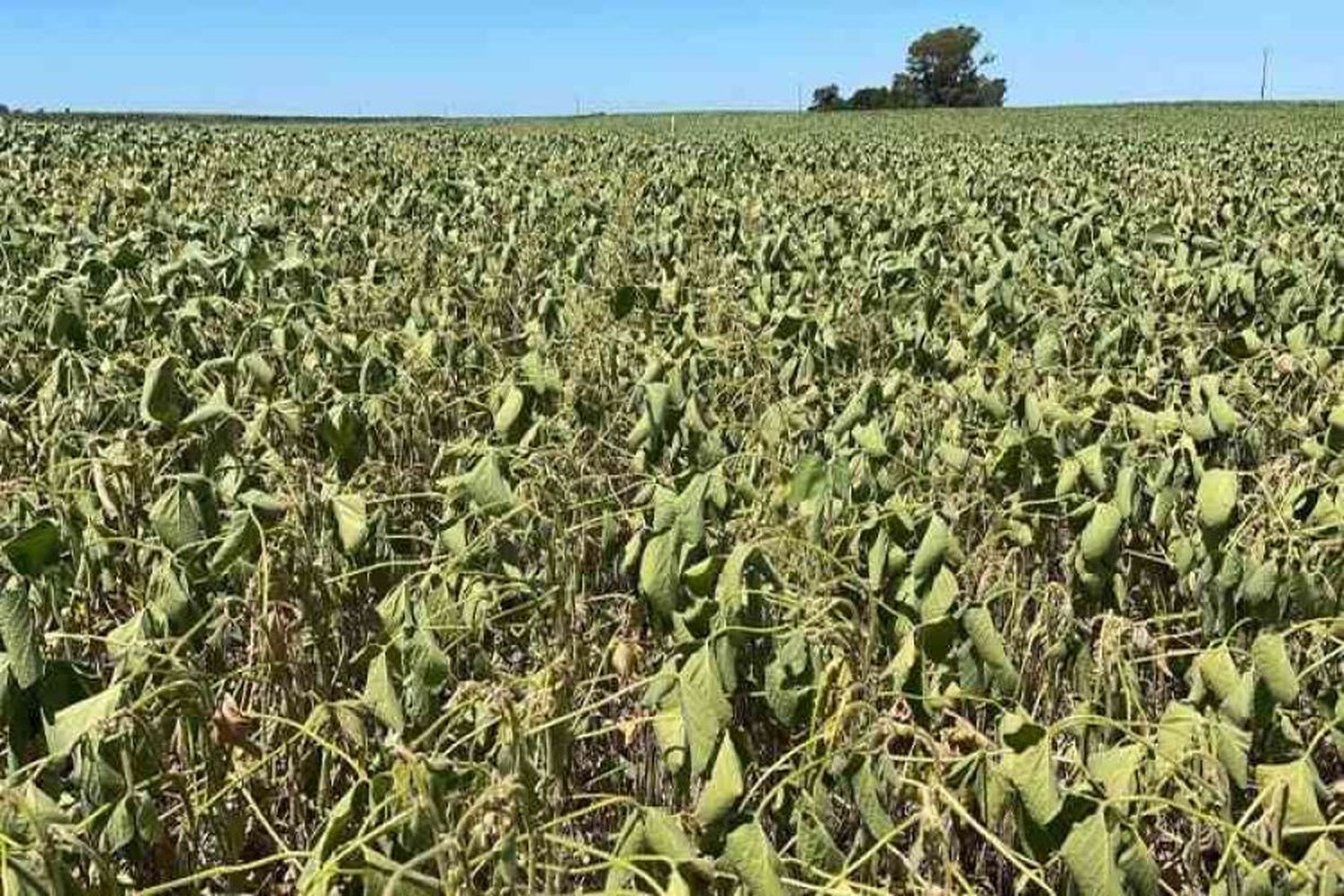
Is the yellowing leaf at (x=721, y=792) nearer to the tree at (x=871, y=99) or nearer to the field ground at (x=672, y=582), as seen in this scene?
the field ground at (x=672, y=582)

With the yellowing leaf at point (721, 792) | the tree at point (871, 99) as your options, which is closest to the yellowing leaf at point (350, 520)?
the yellowing leaf at point (721, 792)

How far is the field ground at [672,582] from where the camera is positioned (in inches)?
56.8

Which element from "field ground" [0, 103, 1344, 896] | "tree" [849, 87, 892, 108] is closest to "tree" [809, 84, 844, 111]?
"tree" [849, 87, 892, 108]

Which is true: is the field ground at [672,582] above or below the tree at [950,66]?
below

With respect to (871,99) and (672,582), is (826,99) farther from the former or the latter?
(672,582)

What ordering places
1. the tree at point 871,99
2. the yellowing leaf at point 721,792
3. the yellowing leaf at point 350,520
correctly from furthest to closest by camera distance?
the tree at point 871,99 < the yellowing leaf at point 350,520 < the yellowing leaf at point 721,792

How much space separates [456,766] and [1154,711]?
1.76m

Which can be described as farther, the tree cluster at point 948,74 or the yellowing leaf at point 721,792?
the tree cluster at point 948,74

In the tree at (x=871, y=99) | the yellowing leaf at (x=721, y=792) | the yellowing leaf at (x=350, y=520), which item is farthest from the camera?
the tree at (x=871, y=99)

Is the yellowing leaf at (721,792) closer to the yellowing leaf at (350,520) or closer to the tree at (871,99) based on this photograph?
the yellowing leaf at (350,520)

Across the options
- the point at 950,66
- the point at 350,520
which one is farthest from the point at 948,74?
the point at 350,520

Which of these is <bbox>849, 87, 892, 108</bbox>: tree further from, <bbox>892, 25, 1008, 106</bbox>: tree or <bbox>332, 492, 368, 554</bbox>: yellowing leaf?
<bbox>332, 492, 368, 554</bbox>: yellowing leaf

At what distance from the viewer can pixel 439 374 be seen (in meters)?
3.98

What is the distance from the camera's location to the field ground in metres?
1.44
